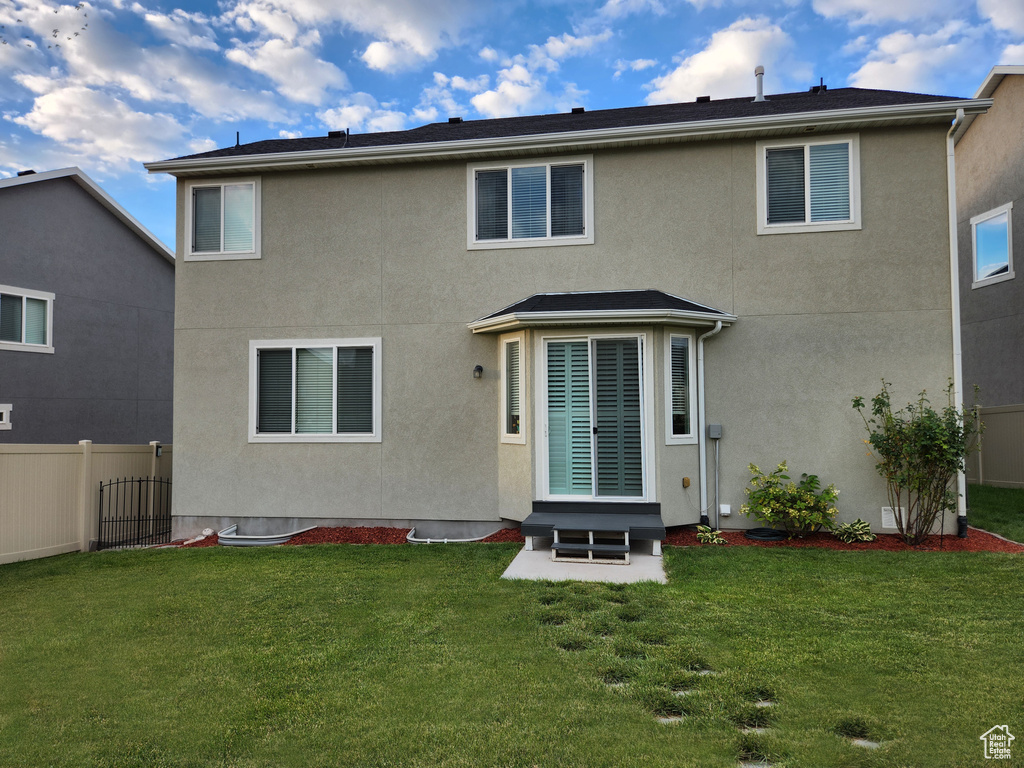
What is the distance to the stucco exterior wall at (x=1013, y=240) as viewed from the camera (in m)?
12.9

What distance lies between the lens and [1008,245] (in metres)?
13.3

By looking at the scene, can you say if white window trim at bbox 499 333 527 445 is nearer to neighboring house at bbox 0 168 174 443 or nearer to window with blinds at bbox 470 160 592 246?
window with blinds at bbox 470 160 592 246

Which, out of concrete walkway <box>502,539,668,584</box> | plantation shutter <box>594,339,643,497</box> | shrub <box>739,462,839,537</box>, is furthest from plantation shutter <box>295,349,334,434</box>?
shrub <box>739,462,839,537</box>

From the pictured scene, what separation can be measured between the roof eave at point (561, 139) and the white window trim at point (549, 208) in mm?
224

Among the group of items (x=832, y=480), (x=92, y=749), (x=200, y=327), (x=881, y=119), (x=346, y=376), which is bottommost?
(x=92, y=749)

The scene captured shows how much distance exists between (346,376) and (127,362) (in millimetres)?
9364

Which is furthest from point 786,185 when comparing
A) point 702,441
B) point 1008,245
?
point 1008,245

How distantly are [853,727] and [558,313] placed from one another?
5.62 meters

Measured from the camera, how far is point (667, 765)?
116 inches

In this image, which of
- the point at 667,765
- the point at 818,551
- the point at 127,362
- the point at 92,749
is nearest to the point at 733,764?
the point at 667,765

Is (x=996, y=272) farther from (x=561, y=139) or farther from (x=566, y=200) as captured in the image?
(x=561, y=139)

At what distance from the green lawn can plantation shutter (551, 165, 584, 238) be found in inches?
195

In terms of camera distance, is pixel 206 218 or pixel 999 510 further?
pixel 999 510

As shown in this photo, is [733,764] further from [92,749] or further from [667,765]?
[92,749]
